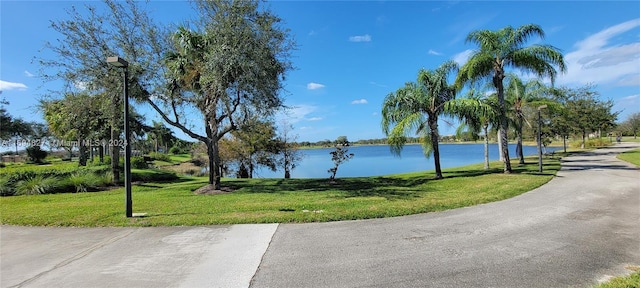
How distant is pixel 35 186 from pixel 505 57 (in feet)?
70.2

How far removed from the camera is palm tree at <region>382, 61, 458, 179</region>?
45.6 feet

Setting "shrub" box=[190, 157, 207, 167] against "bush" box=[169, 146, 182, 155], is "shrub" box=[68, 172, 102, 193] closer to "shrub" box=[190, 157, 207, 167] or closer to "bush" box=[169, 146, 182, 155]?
"shrub" box=[190, 157, 207, 167]

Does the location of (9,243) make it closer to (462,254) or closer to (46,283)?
(46,283)

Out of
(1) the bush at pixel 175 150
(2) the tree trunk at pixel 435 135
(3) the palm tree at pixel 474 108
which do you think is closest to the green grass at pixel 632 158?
(3) the palm tree at pixel 474 108

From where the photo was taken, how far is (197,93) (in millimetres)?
12172

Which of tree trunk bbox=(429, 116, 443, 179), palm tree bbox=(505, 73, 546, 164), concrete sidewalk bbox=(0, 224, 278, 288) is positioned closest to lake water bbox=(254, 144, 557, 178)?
tree trunk bbox=(429, 116, 443, 179)

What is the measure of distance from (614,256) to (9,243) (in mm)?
9830

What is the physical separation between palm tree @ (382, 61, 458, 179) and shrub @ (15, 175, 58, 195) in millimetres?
14635

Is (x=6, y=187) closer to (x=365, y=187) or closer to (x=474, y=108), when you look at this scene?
(x=365, y=187)

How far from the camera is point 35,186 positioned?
12.3 meters

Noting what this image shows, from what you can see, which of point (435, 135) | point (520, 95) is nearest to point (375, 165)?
point (520, 95)

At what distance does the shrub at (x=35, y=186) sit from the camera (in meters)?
12.1

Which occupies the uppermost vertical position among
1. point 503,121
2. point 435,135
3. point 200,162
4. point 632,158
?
point 503,121

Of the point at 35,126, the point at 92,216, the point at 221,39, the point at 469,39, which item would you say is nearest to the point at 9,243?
the point at 92,216
